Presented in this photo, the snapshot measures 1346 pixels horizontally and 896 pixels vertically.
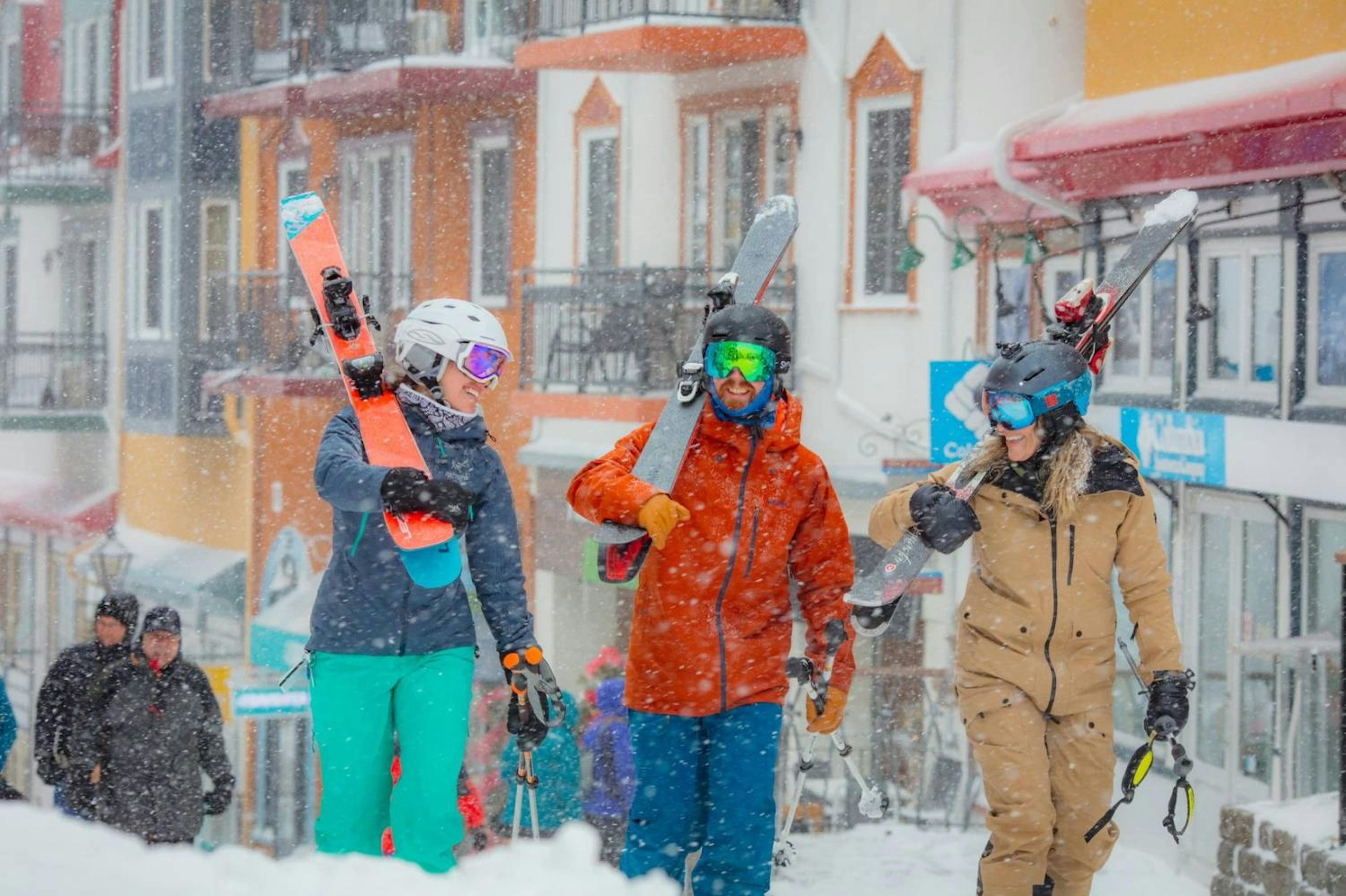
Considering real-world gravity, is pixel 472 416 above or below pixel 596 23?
below

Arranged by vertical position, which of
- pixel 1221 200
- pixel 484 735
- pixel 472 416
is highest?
pixel 1221 200

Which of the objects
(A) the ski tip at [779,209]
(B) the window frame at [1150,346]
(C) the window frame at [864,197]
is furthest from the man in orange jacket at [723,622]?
(C) the window frame at [864,197]

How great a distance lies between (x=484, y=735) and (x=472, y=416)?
7.87 m

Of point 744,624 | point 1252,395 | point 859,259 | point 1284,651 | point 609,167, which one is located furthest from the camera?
point 609,167

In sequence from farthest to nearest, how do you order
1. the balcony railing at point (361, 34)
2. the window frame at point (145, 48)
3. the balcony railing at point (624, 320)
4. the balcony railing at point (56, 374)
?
the balcony railing at point (56, 374) < the window frame at point (145, 48) < the balcony railing at point (361, 34) < the balcony railing at point (624, 320)

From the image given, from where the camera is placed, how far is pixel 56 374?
27.5 m

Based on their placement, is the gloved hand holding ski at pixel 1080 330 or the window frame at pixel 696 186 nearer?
the gloved hand holding ski at pixel 1080 330

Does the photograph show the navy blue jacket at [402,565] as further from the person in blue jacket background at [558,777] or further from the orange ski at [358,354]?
the person in blue jacket background at [558,777]

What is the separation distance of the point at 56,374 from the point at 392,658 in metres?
24.2

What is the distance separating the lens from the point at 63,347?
2644 cm

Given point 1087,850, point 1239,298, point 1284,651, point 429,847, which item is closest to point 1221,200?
point 1239,298

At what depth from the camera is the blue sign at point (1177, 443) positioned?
420 inches

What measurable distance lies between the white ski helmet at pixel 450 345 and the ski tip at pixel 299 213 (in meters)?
0.64

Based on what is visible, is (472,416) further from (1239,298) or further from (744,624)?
(1239,298)
